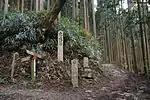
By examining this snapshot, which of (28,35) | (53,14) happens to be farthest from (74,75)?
(28,35)

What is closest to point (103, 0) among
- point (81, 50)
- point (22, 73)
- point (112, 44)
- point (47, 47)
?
point (112, 44)

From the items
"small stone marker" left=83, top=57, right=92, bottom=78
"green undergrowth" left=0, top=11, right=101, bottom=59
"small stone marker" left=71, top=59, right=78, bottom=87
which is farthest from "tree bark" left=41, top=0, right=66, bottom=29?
"small stone marker" left=83, top=57, right=92, bottom=78

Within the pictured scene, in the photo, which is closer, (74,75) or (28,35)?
(74,75)

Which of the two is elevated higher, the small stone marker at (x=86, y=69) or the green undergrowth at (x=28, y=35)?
the green undergrowth at (x=28, y=35)

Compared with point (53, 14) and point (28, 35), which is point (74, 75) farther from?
point (28, 35)

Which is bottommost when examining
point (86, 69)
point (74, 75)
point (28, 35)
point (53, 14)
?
point (74, 75)

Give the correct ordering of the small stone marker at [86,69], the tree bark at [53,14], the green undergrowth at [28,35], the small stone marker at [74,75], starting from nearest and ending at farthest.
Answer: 1. the tree bark at [53,14]
2. the small stone marker at [74,75]
3. the green undergrowth at [28,35]
4. the small stone marker at [86,69]

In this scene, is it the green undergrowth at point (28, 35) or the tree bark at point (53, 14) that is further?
the green undergrowth at point (28, 35)

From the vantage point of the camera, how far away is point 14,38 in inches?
298

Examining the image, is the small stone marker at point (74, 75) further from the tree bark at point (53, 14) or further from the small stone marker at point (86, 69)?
the tree bark at point (53, 14)

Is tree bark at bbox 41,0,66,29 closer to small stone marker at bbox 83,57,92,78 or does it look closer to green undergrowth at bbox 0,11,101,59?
green undergrowth at bbox 0,11,101,59

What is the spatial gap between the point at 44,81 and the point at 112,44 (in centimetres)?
1594

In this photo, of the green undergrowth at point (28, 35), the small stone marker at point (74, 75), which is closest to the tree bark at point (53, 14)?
the green undergrowth at point (28, 35)

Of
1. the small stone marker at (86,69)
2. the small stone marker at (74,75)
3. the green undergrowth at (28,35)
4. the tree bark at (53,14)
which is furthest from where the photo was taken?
the small stone marker at (86,69)
